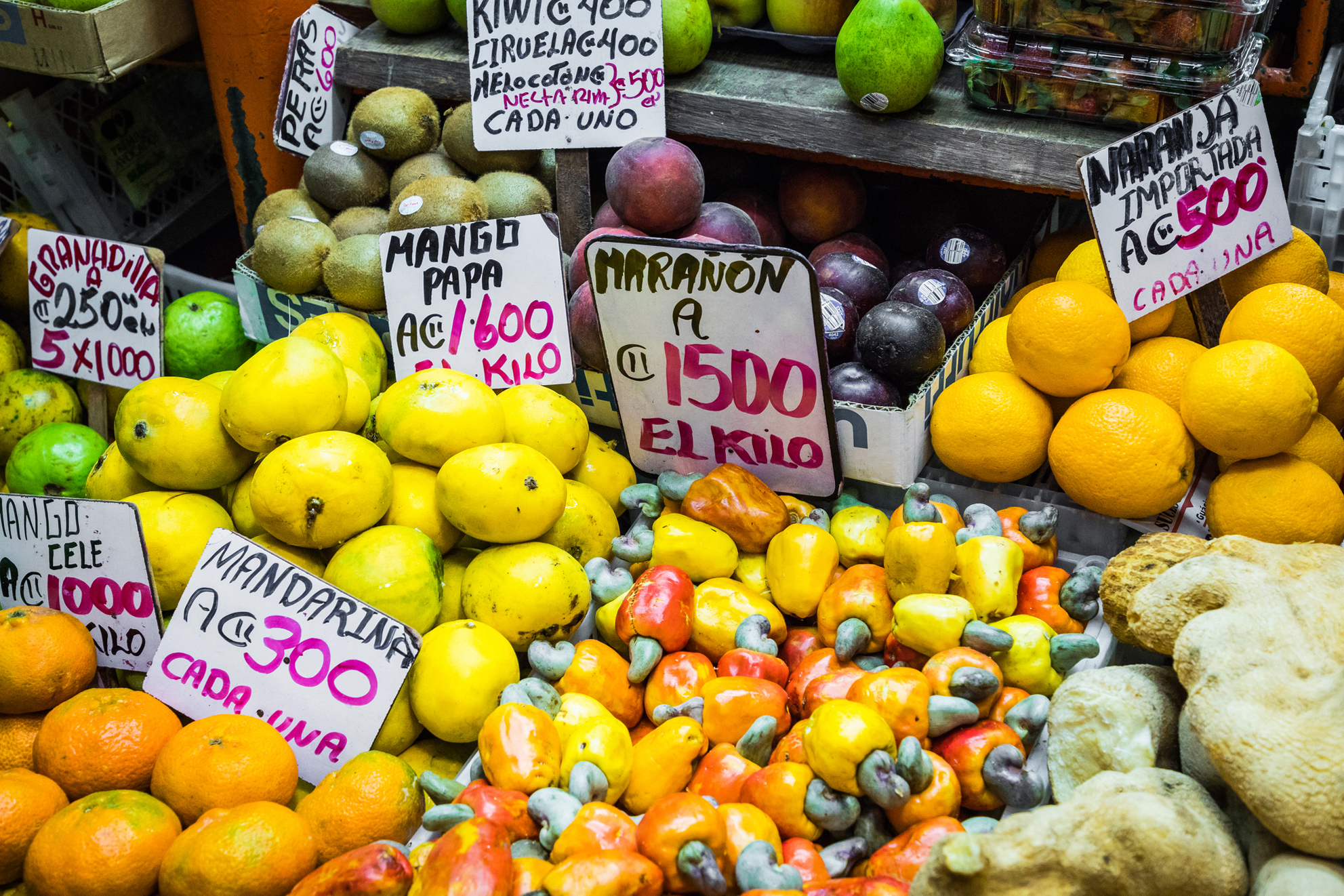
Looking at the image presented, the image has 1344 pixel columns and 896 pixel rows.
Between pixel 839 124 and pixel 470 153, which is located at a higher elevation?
pixel 839 124

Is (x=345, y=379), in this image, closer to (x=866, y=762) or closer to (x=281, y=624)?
(x=281, y=624)

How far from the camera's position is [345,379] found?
1704mm

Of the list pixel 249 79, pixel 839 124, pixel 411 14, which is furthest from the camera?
pixel 249 79

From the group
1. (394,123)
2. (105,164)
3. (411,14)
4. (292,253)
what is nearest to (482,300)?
(292,253)

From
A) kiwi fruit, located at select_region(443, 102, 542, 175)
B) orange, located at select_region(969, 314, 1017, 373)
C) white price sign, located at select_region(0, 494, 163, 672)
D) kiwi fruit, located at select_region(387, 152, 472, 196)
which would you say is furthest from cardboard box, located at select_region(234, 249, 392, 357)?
orange, located at select_region(969, 314, 1017, 373)

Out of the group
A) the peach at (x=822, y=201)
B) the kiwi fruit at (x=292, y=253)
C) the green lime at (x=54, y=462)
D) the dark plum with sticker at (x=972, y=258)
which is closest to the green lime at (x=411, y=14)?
the kiwi fruit at (x=292, y=253)

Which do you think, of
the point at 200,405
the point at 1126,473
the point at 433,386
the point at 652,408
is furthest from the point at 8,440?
the point at 1126,473

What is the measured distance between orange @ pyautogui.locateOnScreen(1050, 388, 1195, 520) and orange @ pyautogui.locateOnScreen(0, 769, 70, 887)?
155 cm

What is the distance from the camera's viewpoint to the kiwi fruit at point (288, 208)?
233cm

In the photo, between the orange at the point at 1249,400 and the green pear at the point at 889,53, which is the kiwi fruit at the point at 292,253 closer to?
the green pear at the point at 889,53

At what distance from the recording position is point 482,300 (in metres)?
1.99

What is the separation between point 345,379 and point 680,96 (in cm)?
90

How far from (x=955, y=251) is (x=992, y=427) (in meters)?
0.51

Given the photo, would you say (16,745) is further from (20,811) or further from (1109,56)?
(1109,56)
